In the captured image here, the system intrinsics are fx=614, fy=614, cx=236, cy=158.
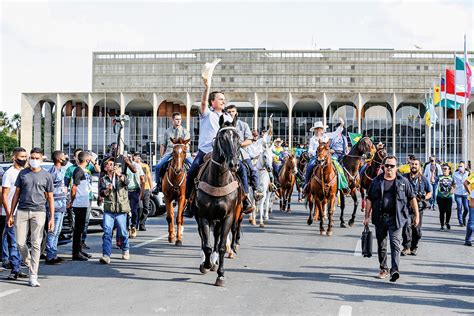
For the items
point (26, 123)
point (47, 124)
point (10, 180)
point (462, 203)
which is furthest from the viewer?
point (47, 124)

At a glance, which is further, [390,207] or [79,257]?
[79,257]

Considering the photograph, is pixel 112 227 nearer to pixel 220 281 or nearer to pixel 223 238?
pixel 223 238

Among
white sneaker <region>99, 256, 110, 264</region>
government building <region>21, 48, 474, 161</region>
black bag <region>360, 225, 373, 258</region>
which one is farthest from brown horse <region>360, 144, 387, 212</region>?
government building <region>21, 48, 474, 161</region>

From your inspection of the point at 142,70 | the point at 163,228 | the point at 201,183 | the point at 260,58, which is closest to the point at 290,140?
the point at 260,58

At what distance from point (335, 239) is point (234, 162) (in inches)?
279

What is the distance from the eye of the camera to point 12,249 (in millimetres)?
10273

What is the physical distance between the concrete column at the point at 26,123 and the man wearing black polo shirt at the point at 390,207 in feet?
257

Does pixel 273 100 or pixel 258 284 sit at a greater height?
pixel 273 100

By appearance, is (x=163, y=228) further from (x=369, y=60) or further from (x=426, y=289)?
(x=369, y=60)

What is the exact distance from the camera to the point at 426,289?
9445 mm

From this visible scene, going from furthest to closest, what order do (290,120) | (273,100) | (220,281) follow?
(273,100), (290,120), (220,281)

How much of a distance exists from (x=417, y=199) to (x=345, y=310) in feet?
20.7

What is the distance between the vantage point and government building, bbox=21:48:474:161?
3194 inches

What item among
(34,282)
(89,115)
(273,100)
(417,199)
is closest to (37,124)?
(89,115)
